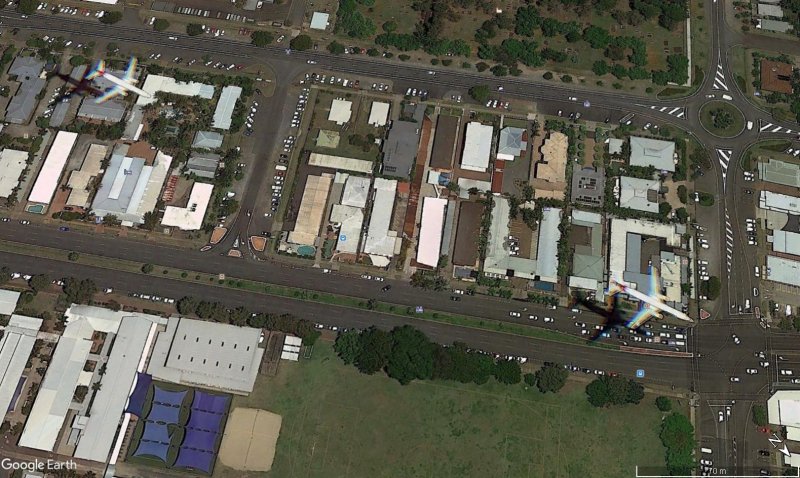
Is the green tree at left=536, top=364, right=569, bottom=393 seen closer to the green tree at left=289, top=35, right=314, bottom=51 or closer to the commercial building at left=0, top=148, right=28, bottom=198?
the green tree at left=289, top=35, right=314, bottom=51

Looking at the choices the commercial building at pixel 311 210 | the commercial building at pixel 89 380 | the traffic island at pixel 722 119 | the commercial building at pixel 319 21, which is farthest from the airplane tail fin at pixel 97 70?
the traffic island at pixel 722 119

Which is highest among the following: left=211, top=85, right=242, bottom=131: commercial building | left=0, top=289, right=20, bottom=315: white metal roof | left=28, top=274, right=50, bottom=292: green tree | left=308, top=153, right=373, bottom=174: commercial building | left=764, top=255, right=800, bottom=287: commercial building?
left=211, top=85, right=242, bottom=131: commercial building

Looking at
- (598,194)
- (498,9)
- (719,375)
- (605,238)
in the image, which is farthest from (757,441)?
(498,9)

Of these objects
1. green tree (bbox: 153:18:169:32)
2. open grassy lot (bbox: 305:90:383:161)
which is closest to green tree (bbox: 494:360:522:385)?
open grassy lot (bbox: 305:90:383:161)

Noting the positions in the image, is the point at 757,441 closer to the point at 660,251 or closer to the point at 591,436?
the point at 591,436

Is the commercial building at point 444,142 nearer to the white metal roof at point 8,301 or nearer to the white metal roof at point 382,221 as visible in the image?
the white metal roof at point 382,221
